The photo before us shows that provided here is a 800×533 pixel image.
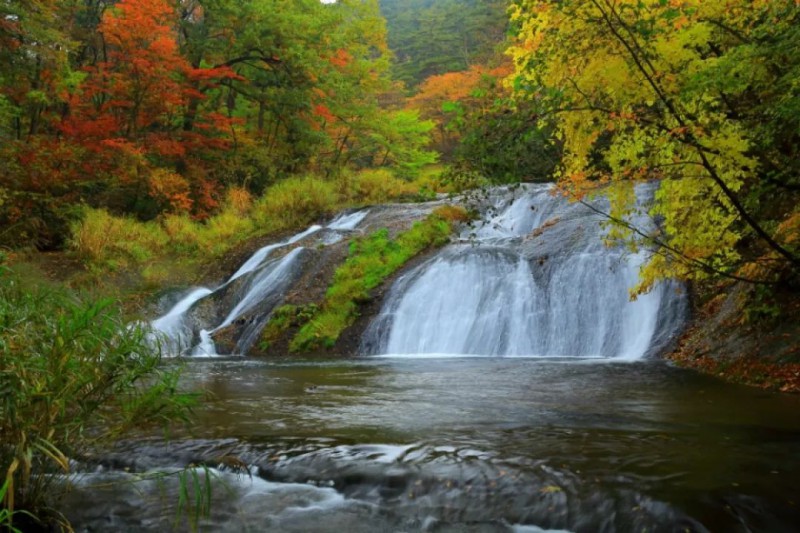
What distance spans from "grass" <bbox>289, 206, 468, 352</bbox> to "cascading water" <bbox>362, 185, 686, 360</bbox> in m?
0.62

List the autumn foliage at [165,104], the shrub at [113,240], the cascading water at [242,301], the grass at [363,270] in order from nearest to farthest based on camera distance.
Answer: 1. the grass at [363,270]
2. the cascading water at [242,301]
3. the autumn foliage at [165,104]
4. the shrub at [113,240]

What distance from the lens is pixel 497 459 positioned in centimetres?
384

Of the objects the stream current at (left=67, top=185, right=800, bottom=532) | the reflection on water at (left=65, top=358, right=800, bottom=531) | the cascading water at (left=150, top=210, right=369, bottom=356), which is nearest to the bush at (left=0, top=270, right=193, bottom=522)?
the stream current at (left=67, top=185, right=800, bottom=532)

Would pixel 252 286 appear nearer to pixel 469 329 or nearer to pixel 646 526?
pixel 469 329

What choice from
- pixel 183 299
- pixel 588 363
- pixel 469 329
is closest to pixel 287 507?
pixel 588 363

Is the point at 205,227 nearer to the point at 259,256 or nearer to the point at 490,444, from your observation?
the point at 259,256

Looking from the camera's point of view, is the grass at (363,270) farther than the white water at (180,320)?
No

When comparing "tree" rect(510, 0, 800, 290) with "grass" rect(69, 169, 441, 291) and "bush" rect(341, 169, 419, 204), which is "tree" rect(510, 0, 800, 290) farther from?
"bush" rect(341, 169, 419, 204)

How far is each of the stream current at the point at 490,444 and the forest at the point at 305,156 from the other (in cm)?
58

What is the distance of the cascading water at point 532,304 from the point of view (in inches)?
388

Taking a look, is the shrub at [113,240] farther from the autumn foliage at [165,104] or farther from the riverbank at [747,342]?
the riverbank at [747,342]

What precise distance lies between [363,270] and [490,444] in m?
9.06

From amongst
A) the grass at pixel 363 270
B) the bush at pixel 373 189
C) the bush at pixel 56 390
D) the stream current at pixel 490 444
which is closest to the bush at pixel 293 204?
the bush at pixel 373 189

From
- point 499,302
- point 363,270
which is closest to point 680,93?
point 499,302
